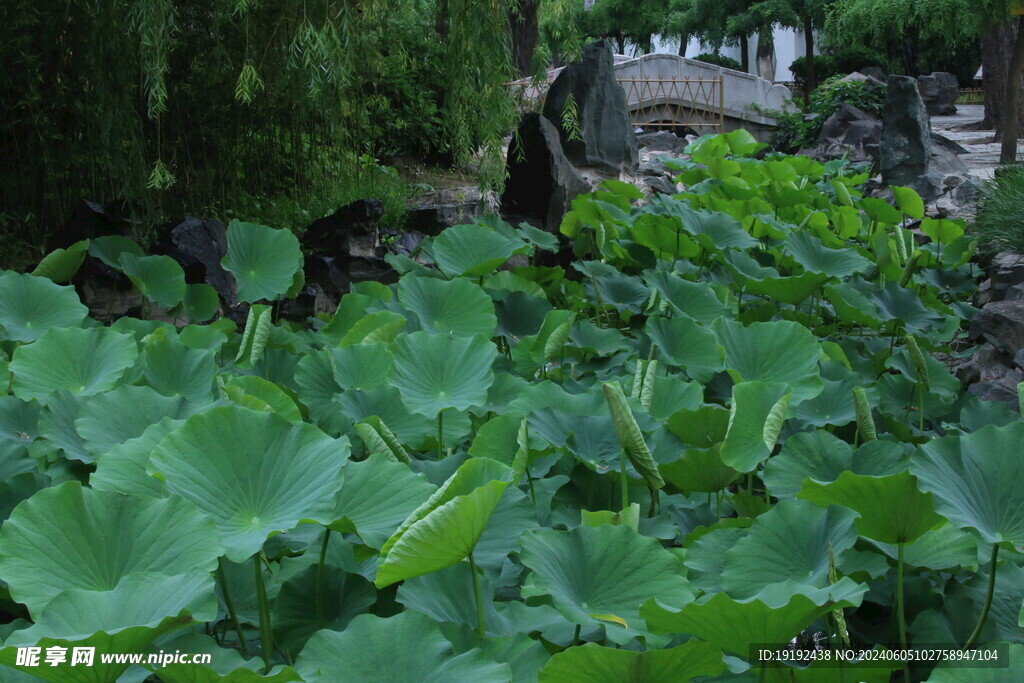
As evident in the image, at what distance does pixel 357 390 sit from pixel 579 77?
4.74 metres

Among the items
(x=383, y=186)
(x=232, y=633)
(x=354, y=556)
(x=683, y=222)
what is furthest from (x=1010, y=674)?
(x=383, y=186)

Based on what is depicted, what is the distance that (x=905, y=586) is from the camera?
1225 mm

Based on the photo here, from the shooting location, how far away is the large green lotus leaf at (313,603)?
1.08 metres

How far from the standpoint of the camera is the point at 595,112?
5.94m

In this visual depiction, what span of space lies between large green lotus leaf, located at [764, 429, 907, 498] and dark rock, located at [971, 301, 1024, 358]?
2193 millimetres

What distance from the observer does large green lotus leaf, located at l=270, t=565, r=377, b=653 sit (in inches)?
42.4

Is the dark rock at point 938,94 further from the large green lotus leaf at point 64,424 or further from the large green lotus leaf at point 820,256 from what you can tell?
the large green lotus leaf at point 64,424

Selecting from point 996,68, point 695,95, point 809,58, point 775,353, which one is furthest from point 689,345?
point 809,58

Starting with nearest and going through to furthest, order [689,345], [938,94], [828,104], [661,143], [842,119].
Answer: [689,345]
[842,119]
[661,143]
[828,104]
[938,94]

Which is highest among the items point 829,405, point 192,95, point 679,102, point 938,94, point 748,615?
point 192,95

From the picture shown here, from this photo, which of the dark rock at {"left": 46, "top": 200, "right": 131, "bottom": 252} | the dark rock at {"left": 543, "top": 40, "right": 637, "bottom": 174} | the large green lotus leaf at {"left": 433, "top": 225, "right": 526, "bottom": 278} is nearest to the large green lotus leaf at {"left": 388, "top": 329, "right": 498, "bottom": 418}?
the large green lotus leaf at {"left": 433, "top": 225, "right": 526, "bottom": 278}

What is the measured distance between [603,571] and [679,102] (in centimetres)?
1508

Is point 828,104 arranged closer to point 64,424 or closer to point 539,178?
point 539,178

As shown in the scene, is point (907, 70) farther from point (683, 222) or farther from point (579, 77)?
point (683, 222)
